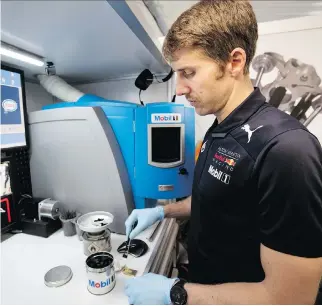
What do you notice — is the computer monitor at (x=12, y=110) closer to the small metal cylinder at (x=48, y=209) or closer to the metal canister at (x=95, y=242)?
the small metal cylinder at (x=48, y=209)

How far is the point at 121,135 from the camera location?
108cm

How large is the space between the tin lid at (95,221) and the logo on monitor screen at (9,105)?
67cm

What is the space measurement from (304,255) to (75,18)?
1.10 meters

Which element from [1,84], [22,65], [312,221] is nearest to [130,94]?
[22,65]

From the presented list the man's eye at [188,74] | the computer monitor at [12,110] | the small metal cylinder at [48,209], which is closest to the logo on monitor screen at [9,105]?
the computer monitor at [12,110]

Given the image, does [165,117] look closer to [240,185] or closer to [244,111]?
[244,111]

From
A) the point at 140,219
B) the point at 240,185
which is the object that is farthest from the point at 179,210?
the point at 240,185

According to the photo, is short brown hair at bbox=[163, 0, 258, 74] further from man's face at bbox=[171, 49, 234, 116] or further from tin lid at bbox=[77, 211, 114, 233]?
tin lid at bbox=[77, 211, 114, 233]

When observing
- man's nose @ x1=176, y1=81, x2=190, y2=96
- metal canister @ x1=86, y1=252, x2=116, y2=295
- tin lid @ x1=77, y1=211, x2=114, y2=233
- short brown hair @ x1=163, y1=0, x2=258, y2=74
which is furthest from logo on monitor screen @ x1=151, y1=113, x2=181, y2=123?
metal canister @ x1=86, y1=252, x2=116, y2=295

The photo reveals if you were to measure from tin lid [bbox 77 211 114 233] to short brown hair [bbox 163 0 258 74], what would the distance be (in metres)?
0.76

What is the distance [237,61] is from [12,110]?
1.10 metres

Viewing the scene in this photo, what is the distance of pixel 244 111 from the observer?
2.31 feet

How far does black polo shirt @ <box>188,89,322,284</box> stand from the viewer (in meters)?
0.50

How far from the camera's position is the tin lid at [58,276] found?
743 millimetres
